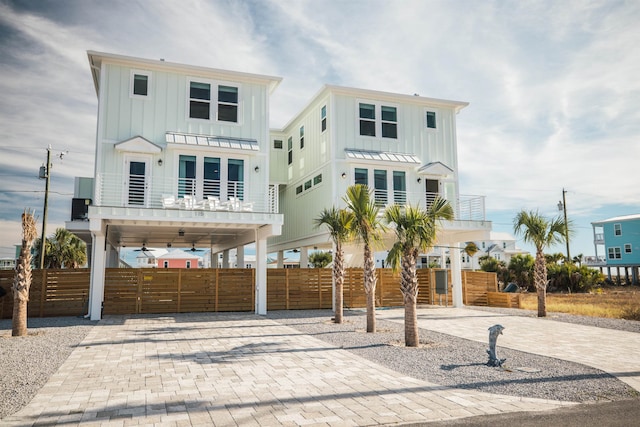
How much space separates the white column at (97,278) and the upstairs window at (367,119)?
1224 centimetres

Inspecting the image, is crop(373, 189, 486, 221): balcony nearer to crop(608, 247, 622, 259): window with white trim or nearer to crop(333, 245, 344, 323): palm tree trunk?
crop(333, 245, 344, 323): palm tree trunk

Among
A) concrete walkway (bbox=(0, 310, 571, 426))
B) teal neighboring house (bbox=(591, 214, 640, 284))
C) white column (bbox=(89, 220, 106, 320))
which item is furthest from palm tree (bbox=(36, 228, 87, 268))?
teal neighboring house (bbox=(591, 214, 640, 284))

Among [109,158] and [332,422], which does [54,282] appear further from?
[332,422]

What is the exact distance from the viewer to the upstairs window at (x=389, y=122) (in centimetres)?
2238

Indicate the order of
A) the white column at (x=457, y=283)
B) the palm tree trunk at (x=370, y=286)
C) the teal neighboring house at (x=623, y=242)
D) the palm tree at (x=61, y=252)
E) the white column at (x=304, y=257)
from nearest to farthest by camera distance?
the palm tree trunk at (x=370, y=286) < the white column at (x=457, y=283) < the white column at (x=304, y=257) < the palm tree at (x=61, y=252) < the teal neighboring house at (x=623, y=242)

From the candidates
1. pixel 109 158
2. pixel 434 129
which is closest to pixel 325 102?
pixel 434 129

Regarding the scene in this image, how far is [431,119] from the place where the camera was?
23.2m

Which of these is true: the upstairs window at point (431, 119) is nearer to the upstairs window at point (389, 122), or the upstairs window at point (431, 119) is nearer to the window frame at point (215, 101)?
the upstairs window at point (389, 122)

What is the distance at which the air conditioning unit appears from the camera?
1986 cm

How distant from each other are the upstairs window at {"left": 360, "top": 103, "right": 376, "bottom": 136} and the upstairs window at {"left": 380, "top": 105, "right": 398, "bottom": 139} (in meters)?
0.49

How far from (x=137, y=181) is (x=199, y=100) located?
428 cm

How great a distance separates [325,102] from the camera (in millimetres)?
22172

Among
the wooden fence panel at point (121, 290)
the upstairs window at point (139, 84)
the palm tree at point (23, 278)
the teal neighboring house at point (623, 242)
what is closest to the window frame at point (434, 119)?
the upstairs window at point (139, 84)

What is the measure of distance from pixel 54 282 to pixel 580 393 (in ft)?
59.5
